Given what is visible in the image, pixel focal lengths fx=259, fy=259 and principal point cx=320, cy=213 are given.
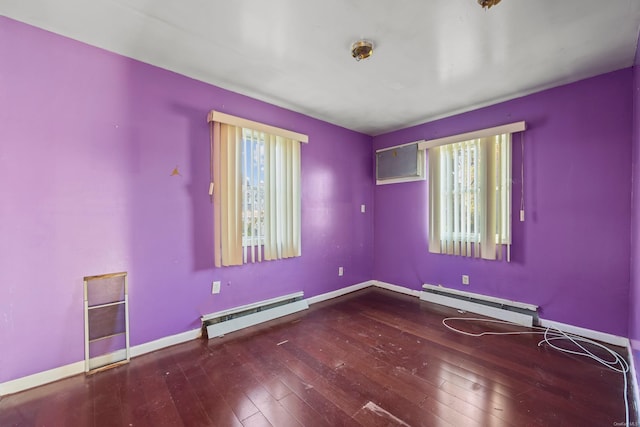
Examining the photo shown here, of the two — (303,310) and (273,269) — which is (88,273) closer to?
(273,269)

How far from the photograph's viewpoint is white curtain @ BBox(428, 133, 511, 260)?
2.96 meters

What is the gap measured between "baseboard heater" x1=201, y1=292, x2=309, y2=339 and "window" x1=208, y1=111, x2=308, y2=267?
0.52 m

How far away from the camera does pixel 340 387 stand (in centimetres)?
182

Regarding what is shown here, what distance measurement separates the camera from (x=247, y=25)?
1.81 metres

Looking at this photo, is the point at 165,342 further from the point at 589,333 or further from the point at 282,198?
the point at 589,333

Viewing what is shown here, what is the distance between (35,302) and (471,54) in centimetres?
381

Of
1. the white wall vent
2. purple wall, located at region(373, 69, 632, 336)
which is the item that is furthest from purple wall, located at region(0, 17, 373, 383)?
purple wall, located at region(373, 69, 632, 336)

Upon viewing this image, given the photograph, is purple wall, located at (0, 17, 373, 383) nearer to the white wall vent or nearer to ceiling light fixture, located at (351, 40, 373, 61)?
ceiling light fixture, located at (351, 40, 373, 61)

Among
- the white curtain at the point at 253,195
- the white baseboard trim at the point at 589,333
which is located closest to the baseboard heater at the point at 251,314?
the white curtain at the point at 253,195

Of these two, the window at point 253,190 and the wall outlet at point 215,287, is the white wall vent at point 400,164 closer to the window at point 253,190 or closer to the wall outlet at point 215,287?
the window at point 253,190

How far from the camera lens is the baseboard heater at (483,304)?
278cm

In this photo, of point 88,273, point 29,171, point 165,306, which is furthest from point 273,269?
point 29,171

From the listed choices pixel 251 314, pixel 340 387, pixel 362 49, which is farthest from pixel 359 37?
pixel 251 314

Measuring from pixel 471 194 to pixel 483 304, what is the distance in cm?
133
